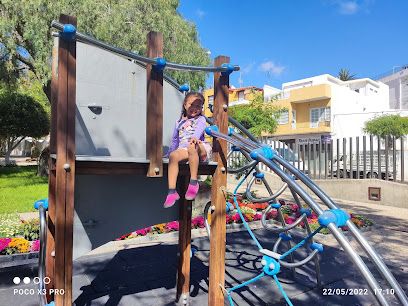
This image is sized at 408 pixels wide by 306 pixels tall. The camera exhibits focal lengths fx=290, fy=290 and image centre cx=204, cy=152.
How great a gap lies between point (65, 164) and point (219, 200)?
1.23 metres

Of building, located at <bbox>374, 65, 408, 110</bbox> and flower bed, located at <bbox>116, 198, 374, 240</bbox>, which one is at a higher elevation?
building, located at <bbox>374, 65, 408, 110</bbox>

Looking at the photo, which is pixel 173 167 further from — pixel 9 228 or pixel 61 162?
pixel 9 228

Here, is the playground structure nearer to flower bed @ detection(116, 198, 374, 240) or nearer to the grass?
flower bed @ detection(116, 198, 374, 240)

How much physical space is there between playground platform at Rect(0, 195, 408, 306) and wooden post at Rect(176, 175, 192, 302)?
0.71ft

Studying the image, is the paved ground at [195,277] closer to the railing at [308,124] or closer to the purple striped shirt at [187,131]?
the purple striped shirt at [187,131]

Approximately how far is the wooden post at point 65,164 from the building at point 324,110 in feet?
89.9

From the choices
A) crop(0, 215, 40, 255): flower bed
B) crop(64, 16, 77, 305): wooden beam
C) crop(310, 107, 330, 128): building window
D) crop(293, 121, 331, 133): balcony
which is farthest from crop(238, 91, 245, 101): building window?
crop(64, 16, 77, 305): wooden beam

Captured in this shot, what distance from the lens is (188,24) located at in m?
12.6

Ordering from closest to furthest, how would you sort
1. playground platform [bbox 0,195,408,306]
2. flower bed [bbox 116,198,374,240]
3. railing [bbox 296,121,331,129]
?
playground platform [bbox 0,195,408,306] < flower bed [bbox 116,198,374,240] < railing [bbox 296,121,331,129]

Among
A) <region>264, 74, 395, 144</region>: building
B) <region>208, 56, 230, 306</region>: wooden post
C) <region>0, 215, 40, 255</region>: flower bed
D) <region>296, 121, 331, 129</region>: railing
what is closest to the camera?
<region>208, 56, 230, 306</region>: wooden post

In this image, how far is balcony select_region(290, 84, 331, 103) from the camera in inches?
1035

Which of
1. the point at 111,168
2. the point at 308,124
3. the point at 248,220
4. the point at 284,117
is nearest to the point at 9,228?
the point at 111,168

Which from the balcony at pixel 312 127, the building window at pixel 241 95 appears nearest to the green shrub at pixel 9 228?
the balcony at pixel 312 127

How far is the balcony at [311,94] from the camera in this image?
2628cm
